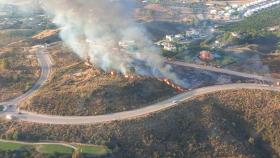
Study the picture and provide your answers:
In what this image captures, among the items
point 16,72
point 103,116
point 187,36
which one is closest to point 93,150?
point 103,116

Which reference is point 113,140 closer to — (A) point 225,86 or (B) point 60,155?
(B) point 60,155

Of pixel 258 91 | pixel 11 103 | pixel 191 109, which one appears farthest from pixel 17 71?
pixel 258 91

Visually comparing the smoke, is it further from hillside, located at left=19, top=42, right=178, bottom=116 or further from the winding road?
the winding road

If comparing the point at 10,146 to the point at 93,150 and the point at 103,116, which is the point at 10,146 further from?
the point at 103,116

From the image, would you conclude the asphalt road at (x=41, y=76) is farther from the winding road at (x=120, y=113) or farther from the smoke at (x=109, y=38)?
the smoke at (x=109, y=38)

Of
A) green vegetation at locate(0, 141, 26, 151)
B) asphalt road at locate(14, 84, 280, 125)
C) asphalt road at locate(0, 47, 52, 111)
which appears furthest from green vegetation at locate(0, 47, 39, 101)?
green vegetation at locate(0, 141, 26, 151)
